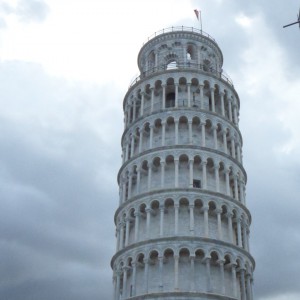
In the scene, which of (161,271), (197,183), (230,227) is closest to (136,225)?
(161,271)

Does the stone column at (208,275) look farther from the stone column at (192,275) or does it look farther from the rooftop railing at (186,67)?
the rooftop railing at (186,67)

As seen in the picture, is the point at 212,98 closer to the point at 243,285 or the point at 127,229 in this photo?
the point at 127,229

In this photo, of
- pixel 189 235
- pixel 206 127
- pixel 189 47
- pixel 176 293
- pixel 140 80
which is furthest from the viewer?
pixel 189 47

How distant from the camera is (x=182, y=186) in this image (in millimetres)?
40406

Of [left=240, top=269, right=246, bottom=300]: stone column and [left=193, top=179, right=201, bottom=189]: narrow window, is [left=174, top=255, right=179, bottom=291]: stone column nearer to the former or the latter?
[left=240, top=269, right=246, bottom=300]: stone column

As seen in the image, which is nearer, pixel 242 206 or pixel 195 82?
pixel 242 206

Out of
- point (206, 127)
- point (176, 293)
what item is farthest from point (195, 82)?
point (176, 293)

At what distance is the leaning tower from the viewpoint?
3722cm

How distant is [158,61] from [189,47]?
12.0ft

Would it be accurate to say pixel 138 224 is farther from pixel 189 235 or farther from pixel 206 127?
pixel 206 127

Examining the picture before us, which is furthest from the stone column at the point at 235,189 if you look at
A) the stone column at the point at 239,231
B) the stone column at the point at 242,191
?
the stone column at the point at 239,231

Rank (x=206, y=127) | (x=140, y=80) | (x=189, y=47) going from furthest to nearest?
1. (x=189, y=47)
2. (x=140, y=80)
3. (x=206, y=127)

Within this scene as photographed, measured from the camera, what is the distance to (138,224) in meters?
39.9

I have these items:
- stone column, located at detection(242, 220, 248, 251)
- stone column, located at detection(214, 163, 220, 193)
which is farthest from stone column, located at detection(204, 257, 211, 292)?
stone column, located at detection(214, 163, 220, 193)
